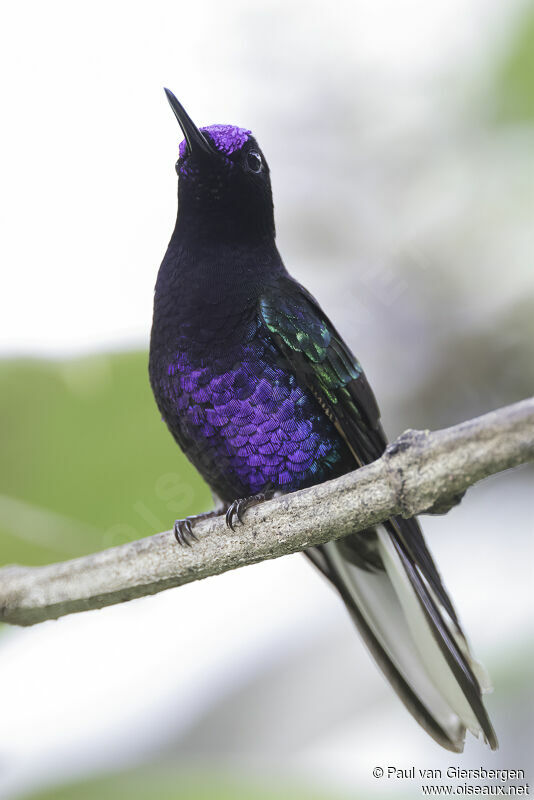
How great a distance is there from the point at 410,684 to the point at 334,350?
0.51 m

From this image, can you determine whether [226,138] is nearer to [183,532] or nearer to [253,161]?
[253,161]

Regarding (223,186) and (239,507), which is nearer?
(239,507)

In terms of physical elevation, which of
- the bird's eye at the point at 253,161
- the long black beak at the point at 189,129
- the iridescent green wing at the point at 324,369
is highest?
the bird's eye at the point at 253,161

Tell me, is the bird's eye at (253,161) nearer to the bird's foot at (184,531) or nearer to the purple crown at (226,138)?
the purple crown at (226,138)

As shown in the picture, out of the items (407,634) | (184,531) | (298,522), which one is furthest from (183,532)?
(407,634)

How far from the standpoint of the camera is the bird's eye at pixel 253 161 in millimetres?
1150

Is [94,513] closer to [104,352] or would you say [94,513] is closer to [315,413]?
[104,352]

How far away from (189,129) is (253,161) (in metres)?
0.15

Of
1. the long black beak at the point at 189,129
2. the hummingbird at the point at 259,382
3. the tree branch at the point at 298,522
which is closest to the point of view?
the tree branch at the point at 298,522

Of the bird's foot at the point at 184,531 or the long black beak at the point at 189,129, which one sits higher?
the long black beak at the point at 189,129

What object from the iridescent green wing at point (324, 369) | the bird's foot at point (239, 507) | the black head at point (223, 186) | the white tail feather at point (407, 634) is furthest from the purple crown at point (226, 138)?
the white tail feather at point (407, 634)

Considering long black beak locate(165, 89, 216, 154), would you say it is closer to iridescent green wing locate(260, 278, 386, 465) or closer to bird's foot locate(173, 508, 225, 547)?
iridescent green wing locate(260, 278, 386, 465)

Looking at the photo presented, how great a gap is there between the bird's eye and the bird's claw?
0.51 m

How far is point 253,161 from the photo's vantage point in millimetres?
1157
